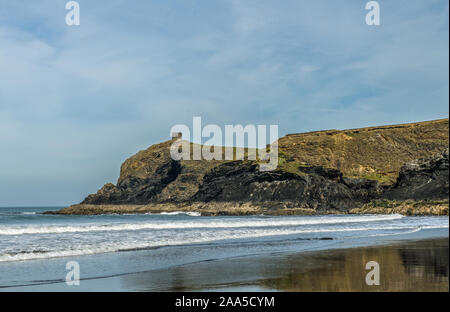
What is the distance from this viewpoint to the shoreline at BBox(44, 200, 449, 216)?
205 feet

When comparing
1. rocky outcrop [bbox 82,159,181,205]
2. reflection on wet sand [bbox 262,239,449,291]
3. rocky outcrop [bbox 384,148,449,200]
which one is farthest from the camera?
rocky outcrop [bbox 82,159,181,205]

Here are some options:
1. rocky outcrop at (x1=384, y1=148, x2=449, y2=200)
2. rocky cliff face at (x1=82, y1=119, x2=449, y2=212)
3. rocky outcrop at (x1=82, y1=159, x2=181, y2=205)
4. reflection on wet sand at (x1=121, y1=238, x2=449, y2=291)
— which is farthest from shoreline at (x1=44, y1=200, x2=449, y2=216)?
reflection on wet sand at (x1=121, y1=238, x2=449, y2=291)

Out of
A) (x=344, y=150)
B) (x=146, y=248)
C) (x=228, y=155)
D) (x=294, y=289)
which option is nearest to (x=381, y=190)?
(x=344, y=150)

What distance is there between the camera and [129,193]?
143250mm

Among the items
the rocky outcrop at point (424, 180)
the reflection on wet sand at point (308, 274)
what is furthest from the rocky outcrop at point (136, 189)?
the reflection on wet sand at point (308, 274)

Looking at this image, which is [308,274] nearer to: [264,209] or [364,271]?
[364,271]

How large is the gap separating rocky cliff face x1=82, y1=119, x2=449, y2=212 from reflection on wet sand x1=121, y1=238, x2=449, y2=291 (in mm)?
65150

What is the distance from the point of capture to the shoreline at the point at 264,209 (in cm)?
6256

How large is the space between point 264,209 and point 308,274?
8029cm

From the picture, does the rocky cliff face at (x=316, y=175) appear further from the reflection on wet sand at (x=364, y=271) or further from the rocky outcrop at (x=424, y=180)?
the reflection on wet sand at (x=364, y=271)

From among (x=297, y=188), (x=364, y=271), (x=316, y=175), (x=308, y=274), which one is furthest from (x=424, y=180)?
(x=308, y=274)

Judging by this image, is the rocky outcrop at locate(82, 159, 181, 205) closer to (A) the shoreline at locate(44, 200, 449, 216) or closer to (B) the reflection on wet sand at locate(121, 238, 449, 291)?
(A) the shoreline at locate(44, 200, 449, 216)
